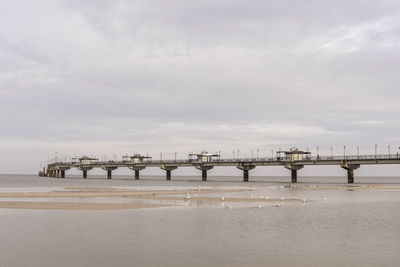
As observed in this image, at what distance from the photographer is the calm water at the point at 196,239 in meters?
16.4

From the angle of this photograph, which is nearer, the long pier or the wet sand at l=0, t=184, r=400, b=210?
the wet sand at l=0, t=184, r=400, b=210

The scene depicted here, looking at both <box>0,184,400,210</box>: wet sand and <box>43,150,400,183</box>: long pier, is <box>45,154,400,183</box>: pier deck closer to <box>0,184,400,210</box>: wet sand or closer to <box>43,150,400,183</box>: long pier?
<box>43,150,400,183</box>: long pier

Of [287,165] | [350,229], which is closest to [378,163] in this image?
[287,165]

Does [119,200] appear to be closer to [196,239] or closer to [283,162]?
[196,239]

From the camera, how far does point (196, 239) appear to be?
68.6 feet

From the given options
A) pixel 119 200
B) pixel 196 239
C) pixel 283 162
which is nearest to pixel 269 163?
pixel 283 162

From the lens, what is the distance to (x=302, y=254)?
1762cm

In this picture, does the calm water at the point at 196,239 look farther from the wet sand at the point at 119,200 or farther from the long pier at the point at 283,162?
the long pier at the point at 283,162

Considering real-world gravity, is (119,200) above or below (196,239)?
below

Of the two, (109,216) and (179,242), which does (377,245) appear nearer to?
(179,242)

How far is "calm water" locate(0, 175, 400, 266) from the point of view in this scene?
16.4 m

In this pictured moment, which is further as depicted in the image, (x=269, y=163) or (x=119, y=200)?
(x=269, y=163)

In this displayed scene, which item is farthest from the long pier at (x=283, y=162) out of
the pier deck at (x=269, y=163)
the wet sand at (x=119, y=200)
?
the wet sand at (x=119, y=200)

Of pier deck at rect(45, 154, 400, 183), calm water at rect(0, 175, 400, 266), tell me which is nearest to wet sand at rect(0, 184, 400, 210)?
calm water at rect(0, 175, 400, 266)
